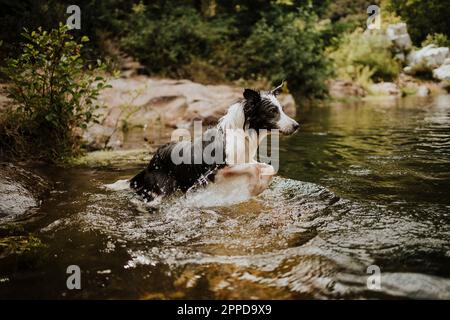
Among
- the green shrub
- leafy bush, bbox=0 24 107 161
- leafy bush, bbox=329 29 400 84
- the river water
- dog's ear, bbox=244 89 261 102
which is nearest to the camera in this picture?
the river water

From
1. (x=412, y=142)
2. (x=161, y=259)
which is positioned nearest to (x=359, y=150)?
(x=412, y=142)

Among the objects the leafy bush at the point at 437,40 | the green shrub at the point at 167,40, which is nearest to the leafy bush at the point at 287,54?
the green shrub at the point at 167,40

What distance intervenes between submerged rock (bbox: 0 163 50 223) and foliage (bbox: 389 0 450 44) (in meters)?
17.7

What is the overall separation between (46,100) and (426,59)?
20299 millimetres

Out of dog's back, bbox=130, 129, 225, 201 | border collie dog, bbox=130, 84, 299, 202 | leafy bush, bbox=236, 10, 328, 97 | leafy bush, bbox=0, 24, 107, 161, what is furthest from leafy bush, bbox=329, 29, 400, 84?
dog's back, bbox=130, 129, 225, 201

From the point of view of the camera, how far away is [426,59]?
21219 millimetres

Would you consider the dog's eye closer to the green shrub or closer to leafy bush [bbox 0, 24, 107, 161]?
leafy bush [bbox 0, 24, 107, 161]

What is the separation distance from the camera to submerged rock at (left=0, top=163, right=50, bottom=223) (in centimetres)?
406

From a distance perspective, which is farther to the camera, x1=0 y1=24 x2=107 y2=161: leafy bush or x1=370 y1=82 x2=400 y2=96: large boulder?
x1=370 y1=82 x2=400 y2=96: large boulder

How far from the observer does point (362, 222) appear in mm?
3521

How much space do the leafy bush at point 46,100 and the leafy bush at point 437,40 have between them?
15.4 m

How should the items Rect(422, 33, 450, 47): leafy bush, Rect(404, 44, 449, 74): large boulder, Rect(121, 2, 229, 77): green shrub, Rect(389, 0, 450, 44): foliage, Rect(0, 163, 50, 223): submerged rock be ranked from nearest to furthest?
1. Rect(0, 163, 50, 223): submerged rock
2. Rect(121, 2, 229, 77): green shrub
3. Rect(422, 33, 450, 47): leafy bush
4. Rect(389, 0, 450, 44): foliage
5. Rect(404, 44, 449, 74): large boulder

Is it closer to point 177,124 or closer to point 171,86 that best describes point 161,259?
point 177,124

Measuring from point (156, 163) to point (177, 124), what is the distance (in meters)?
6.04
